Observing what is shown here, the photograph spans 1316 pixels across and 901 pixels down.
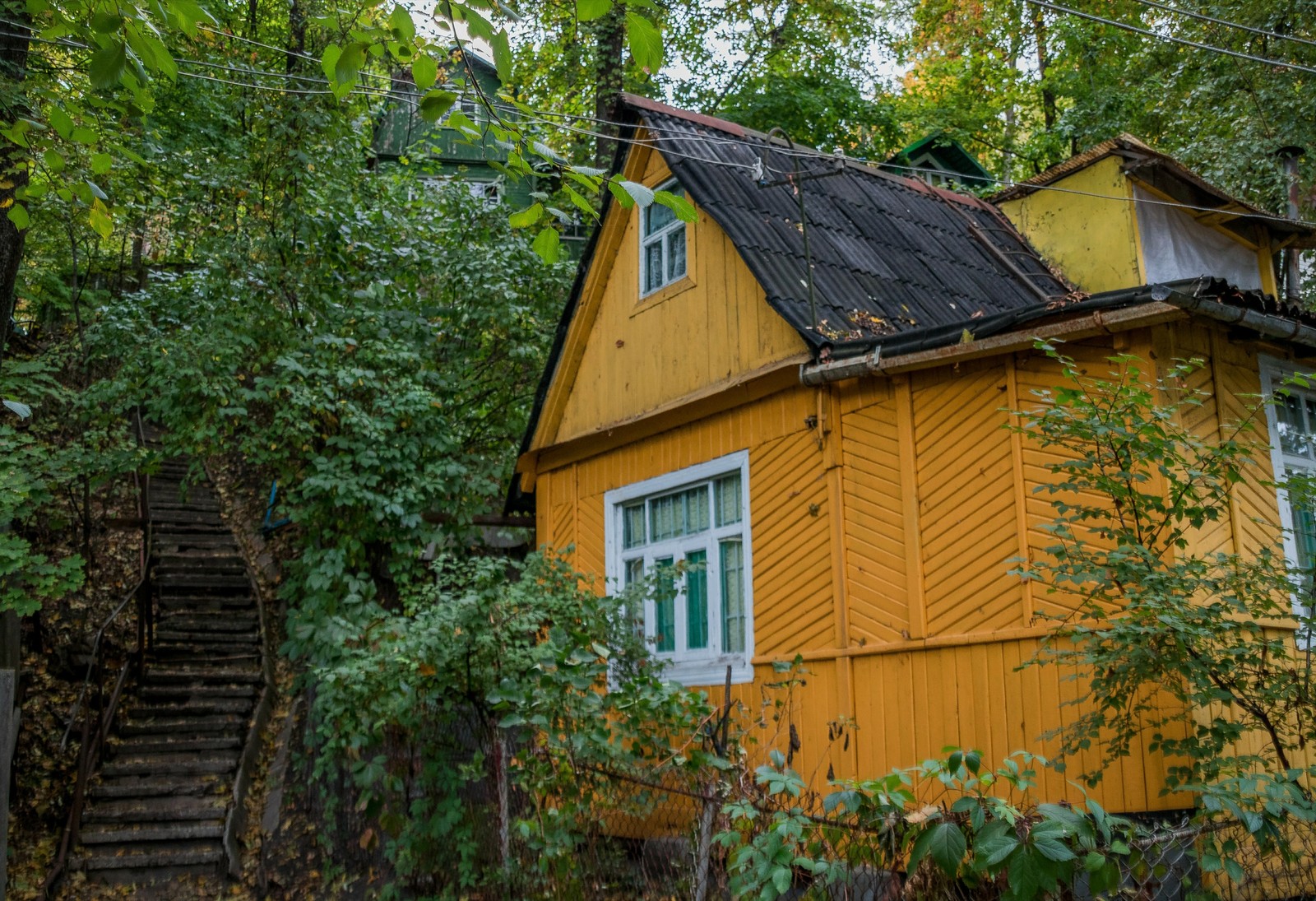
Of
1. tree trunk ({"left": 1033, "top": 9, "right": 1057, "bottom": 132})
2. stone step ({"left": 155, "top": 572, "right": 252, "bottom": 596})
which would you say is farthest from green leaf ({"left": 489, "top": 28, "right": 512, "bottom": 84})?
tree trunk ({"left": 1033, "top": 9, "right": 1057, "bottom": 132})

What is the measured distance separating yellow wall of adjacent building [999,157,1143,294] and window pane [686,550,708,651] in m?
5.16

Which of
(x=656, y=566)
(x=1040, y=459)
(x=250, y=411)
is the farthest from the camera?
(x=250, y=411)

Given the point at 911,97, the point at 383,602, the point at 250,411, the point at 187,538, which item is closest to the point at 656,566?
the point at 383,602

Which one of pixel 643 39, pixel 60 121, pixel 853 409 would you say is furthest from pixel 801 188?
pixel 643 39

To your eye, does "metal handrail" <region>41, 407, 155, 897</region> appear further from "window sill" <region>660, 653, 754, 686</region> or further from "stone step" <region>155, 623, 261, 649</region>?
"window sill" <region>660, 653, 754, 686</region>

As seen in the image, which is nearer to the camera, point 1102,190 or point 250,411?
point 1102,190

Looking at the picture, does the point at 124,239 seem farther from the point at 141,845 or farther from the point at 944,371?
the point at 944,371

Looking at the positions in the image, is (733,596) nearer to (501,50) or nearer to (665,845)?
(665,845)

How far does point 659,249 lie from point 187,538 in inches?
398

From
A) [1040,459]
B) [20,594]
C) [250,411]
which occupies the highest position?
[250,411]

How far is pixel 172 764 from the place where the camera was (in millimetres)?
11930

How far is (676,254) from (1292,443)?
5394 mm

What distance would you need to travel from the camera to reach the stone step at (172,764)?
11.7 meters

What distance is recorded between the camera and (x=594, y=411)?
11023 millimetres
